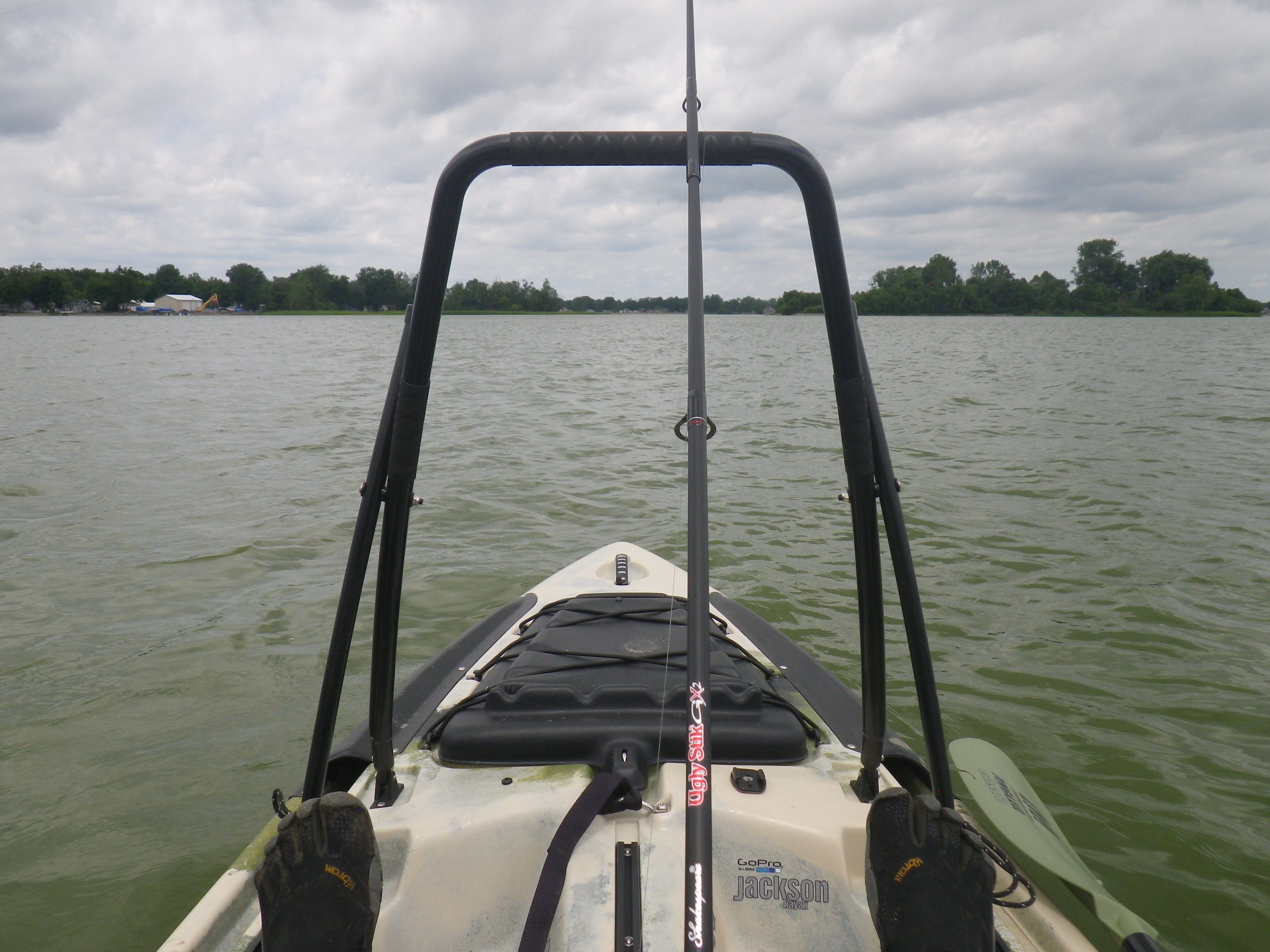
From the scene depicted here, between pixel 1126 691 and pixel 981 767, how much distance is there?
2877 mm

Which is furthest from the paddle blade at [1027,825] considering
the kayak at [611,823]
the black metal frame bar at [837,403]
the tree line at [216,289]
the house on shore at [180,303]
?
the house on shore at [180,303]

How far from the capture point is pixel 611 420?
1698 cm

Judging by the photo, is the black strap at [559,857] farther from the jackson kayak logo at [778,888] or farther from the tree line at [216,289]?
the tree line at [216,289]

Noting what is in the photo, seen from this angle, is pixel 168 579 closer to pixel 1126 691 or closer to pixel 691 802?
pixel 691 802

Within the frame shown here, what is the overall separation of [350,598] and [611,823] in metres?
0.98

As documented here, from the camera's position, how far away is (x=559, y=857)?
2.00m

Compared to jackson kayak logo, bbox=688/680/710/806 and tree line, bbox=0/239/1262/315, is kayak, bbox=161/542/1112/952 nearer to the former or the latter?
jackson kayak logo, bbox=688/680/710/806

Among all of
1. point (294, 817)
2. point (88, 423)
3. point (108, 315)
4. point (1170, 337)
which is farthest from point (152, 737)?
point (108, 315)

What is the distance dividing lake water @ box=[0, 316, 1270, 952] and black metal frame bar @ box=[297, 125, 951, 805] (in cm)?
217

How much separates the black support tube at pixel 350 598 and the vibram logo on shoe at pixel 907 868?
38cm

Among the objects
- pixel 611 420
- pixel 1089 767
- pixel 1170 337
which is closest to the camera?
pixel 1089 767

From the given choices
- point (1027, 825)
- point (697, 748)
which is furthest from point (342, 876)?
point (1027, 825)

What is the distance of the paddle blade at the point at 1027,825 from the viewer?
7.44 feet

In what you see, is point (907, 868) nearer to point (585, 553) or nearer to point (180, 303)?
point (585, 553)
